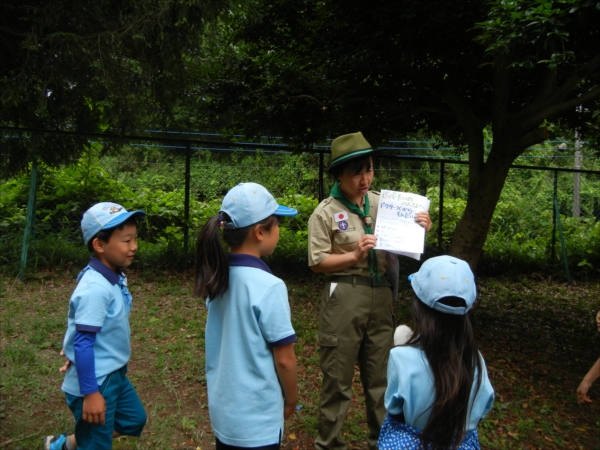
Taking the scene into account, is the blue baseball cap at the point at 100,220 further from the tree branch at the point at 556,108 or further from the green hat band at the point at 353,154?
the tree branch at the point at 556,108

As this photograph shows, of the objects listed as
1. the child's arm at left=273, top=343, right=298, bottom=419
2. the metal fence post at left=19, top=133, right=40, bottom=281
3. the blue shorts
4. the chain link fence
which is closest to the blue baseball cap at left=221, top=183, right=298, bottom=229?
the child's arm at left=273, top=343, right=298, bottom=419

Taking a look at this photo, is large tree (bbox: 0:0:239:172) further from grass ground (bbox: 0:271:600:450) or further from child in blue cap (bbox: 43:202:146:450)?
child in blue cap (bbox: 43:202:146:450)

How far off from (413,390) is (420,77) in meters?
4.43

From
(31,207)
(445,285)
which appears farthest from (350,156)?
(31,207)

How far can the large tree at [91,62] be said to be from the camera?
512 cm

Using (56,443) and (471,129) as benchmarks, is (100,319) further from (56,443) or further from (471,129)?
(471,129)

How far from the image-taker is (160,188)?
26.5 feet

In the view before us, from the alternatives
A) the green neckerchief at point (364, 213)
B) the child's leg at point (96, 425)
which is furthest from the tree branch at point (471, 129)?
the child's leg at point (96, 425)

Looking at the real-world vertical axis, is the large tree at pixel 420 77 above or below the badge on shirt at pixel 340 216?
above

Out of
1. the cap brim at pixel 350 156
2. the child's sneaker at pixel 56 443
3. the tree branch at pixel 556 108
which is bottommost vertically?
the child's sneaker at pixel 56 443

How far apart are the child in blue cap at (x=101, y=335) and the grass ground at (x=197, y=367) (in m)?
1.06

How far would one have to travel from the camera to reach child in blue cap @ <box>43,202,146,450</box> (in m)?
2.38

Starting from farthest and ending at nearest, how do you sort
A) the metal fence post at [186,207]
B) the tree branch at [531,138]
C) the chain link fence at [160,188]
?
the metal fence post at [186,207], the chain link fence at [160,188], the tree branch at [531,138]

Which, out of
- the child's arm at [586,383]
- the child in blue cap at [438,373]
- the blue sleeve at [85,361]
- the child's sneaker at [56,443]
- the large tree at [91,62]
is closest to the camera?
the child in blue cap at [438,373]
